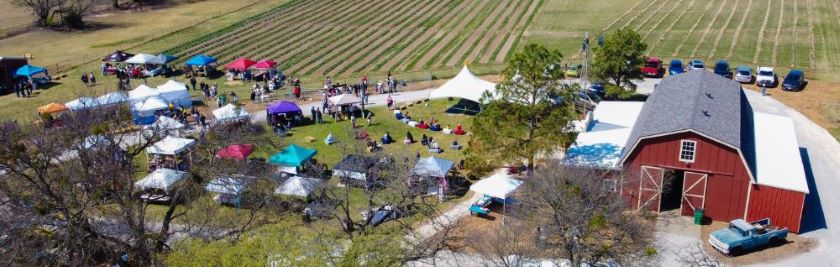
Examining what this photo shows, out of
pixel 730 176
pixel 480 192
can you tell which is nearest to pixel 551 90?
pixel 480 192

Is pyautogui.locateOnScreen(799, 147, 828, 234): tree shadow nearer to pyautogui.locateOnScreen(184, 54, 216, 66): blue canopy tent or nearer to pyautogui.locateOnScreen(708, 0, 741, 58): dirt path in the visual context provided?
pyautogui.locateOnScreen(708, 0, 741, 58): dirt path

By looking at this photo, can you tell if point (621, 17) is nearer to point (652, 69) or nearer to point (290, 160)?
point (652, 69)

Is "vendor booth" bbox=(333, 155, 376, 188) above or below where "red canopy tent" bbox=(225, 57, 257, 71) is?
below

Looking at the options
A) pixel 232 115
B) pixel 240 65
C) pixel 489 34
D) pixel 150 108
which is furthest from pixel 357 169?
pixel 489 34

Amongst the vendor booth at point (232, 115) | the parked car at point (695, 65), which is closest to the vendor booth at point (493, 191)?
the vendor booth at point (232, 115)

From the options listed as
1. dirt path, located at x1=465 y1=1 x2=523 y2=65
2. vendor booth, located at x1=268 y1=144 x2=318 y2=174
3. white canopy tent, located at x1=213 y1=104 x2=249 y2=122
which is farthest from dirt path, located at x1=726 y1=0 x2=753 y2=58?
white canopy tent, located at x1=213 y1=104 x2=249 y2=122

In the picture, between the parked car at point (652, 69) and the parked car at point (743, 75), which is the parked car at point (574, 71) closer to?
the parked car at point (652, 69)
